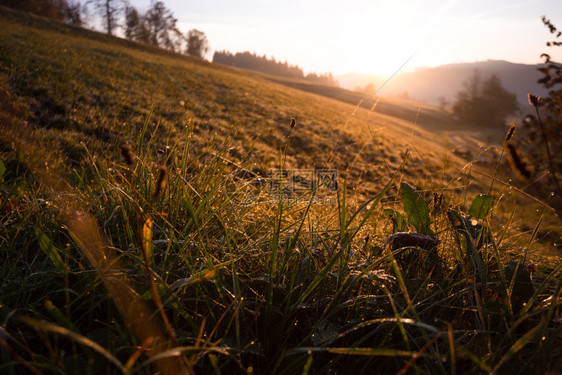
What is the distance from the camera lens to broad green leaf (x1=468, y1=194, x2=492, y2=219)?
1.52m

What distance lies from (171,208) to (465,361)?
1460 millimetres

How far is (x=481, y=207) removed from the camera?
1559 millimetres

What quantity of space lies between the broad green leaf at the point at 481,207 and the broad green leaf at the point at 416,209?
0.83 feet

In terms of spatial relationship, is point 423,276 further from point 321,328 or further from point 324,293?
point 321,328

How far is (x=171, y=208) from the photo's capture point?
1.64m

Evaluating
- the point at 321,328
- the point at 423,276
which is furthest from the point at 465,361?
the point at 321,328

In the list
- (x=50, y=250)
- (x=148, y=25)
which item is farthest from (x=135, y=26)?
(x=50, y=250)

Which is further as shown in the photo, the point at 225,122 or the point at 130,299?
the point at 225,122

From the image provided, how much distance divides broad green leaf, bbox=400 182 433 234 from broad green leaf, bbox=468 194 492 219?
252mm

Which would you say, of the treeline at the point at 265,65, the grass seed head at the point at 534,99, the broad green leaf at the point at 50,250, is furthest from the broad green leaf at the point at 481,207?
A: the treeline at the point at 265,65

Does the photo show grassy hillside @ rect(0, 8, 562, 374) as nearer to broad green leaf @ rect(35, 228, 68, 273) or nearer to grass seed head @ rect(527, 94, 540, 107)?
broad green leaf @ rect(35, 228, 68, 273)

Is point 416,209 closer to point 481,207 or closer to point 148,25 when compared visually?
point 481,207

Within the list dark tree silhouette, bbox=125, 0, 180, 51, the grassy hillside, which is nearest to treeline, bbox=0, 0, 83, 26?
dark tree silhouette, bbox=125, 0, 180, 51

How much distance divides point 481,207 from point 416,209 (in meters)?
0.32
